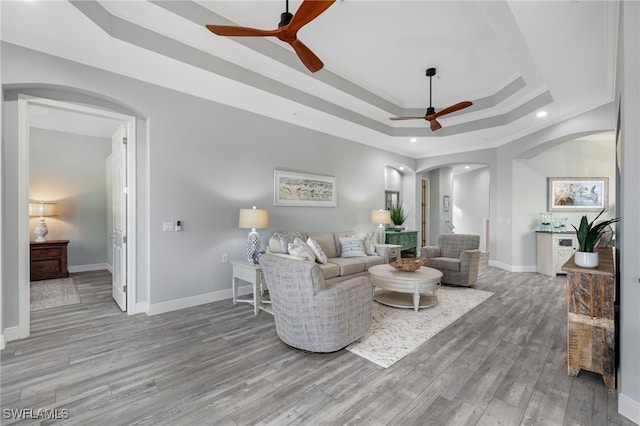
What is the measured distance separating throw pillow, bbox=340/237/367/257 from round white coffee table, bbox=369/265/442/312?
88 centimetres

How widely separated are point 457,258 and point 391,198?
331 centimetres

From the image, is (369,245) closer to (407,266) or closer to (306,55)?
(407,266)

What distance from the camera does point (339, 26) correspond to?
341cm

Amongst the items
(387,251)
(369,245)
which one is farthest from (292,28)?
(387,251)

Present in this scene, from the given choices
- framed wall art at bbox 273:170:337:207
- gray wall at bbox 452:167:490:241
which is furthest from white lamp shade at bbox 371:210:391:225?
gray wall at bbox 452:167:490:241

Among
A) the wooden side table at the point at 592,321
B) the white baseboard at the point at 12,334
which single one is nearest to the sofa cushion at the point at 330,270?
the wooden side table at the point at 592,321

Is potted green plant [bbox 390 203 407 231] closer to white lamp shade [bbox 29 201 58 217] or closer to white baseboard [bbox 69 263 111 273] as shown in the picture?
white baseboard [bbox 69 263 111 273]

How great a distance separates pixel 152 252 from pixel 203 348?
1.55 metres

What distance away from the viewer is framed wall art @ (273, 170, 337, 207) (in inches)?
194

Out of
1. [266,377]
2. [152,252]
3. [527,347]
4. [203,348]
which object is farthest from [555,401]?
[152,252]

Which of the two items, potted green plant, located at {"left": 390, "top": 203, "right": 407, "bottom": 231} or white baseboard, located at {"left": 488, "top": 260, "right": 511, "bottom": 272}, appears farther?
potted green plant, located at {"left": 390, "top": 203, "right": 407, "bottom": 231}

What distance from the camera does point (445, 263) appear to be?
509cm

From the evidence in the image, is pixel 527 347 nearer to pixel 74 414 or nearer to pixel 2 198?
pixel 74 414

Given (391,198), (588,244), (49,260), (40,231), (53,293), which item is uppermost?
(391,198)
